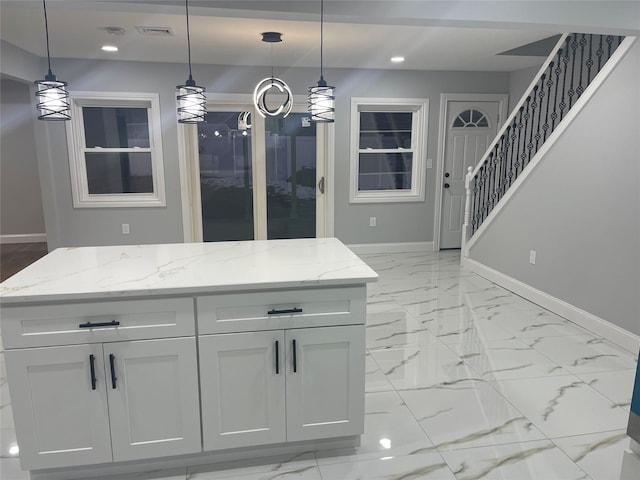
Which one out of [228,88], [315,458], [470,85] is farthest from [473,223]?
[315,458]

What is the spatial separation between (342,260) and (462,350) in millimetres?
1604

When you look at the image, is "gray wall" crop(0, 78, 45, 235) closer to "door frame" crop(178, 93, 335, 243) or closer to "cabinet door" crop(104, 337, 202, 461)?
"door frame" crop(178, 93, 335, 243)

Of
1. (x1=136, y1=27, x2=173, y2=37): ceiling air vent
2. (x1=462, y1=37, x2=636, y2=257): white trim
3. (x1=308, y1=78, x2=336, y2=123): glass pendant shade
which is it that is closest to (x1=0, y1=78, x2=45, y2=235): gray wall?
(x1=136, y1=27, x2=173, y2=37): ceiling air vent

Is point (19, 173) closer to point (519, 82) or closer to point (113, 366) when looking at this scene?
point (113, 366)

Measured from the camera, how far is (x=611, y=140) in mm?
3518

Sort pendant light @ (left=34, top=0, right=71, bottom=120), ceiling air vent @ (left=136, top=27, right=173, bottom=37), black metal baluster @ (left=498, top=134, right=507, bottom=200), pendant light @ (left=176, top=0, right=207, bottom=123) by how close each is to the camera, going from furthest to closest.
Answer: black metal baluster @ (left=498, top=134, right=507, bottom=200), ceiling air vent @ (left=136, top=27, right=173, bottom=37), pendant light @ (left=176, top=0, right=207, bottom=123), pendant light @ (left=34, top=0, right=71, bottom=120)

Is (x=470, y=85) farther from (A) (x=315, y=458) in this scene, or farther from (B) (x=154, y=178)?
(A) (x=315, y=458)

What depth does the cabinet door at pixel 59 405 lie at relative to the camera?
192 cm

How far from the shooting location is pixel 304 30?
13.5ft

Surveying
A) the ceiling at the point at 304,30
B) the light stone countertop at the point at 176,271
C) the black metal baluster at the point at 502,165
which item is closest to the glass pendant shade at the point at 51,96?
the ceiling at the point at 304,30

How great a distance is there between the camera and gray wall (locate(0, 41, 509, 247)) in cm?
553

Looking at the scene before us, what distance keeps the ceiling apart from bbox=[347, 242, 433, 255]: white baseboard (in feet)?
7.69

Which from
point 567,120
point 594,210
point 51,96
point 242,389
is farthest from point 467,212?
point 51,96

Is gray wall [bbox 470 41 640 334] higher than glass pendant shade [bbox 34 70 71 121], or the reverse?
glass pendant shade [bbox 34 70 71 121]
